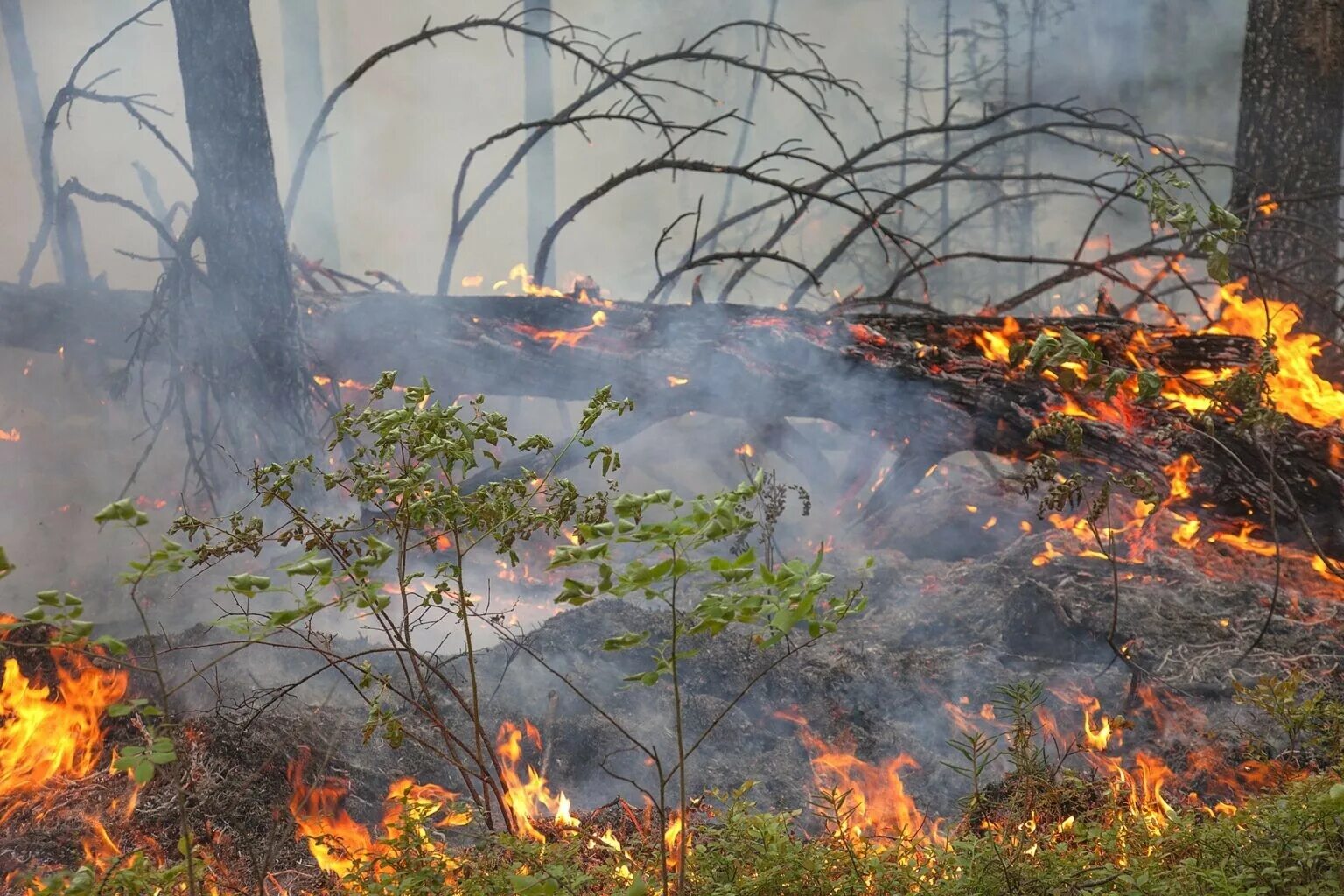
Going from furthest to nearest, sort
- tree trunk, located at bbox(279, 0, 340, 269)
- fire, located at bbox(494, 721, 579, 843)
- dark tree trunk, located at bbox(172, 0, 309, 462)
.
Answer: tree trunk, located at bbox(279, 0, 340, 269)
dark tree trunk, located at bbox(172, 0, 309, 462)
fire, located at bbox(494, 721, 579, 843)

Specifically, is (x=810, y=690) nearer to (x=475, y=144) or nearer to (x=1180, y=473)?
(x=1180, y=473)

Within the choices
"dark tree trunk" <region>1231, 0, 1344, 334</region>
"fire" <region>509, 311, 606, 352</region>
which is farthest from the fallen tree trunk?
"dark tree trunk" <region>1231, 0, 1344, 334</region>

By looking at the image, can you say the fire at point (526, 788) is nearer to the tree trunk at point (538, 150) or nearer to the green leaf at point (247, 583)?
the green leaf at point (247, 583)

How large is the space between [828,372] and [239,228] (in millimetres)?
3382

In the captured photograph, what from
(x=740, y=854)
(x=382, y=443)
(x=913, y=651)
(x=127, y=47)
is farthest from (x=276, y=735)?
(x=127, y=47)

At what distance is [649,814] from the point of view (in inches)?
112

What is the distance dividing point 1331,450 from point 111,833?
186 inches

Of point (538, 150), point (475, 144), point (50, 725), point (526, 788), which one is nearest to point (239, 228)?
point (50, 725)

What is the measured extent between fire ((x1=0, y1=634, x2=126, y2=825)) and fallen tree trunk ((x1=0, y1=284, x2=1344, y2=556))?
2048mm

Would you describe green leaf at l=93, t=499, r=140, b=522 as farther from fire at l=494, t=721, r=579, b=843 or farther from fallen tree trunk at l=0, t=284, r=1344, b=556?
fallen tree trunk at l=0, t=284, r=1344, b=556

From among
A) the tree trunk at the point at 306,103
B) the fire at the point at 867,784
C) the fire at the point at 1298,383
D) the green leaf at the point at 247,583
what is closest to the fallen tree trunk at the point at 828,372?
the fire at the point at 1298,383

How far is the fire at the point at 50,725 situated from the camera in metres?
3.05

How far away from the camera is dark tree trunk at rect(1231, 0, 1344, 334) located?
6.20 m

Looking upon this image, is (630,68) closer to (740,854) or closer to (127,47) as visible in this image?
(740,854)
